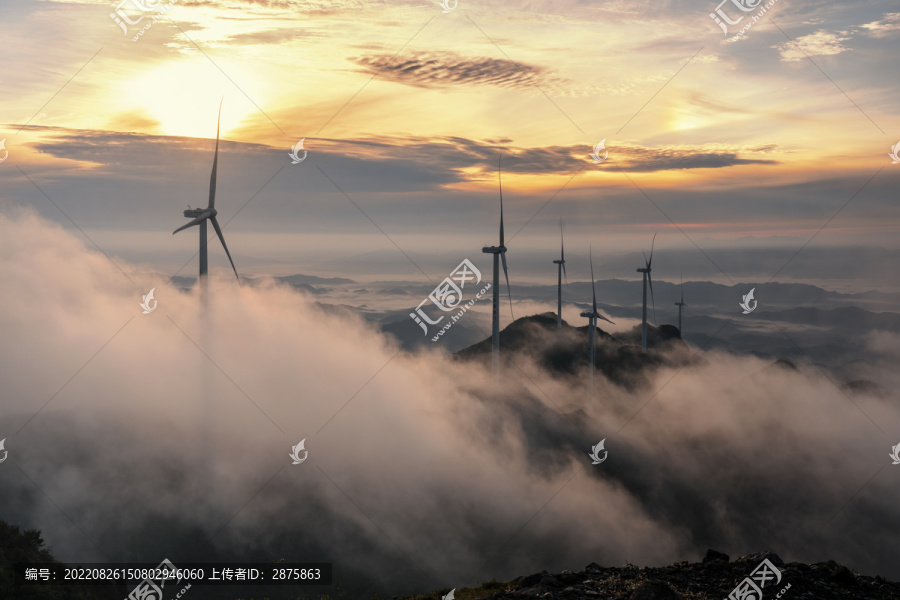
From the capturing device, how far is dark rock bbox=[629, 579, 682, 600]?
33188 mm

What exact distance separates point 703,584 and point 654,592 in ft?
21.2

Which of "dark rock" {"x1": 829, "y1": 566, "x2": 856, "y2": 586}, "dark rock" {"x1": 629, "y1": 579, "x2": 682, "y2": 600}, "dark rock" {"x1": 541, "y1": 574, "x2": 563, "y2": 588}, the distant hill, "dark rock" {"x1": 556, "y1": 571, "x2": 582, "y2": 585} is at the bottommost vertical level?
the distant hill

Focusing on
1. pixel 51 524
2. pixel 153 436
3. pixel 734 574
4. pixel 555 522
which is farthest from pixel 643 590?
pixel 153 436

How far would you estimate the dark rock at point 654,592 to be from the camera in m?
33.2

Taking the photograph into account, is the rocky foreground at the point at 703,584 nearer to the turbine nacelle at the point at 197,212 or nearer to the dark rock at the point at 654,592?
the dark rock at the point at 654,592

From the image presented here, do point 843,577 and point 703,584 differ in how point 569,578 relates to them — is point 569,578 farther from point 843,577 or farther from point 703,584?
point 843,577

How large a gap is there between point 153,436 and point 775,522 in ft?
600

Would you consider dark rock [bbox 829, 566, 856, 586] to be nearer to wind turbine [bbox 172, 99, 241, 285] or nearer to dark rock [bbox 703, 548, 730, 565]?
dark rock [bbox 703, 548, 730, 565]

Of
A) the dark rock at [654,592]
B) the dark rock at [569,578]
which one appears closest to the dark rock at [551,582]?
the dark rock at [569,578]

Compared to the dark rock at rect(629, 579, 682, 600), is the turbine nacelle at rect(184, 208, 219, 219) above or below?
above

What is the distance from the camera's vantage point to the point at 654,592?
110 ft

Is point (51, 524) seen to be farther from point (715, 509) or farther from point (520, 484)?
A: point (715, 509)

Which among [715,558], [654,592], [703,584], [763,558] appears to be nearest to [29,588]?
[654,592]

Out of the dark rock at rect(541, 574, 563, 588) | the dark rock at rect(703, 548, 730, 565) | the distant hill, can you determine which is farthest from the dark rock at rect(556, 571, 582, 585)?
the distant hill
